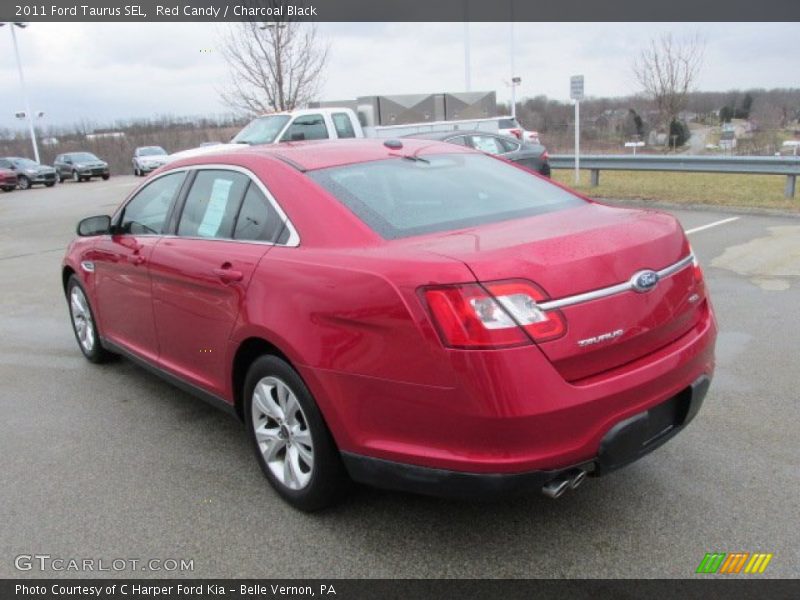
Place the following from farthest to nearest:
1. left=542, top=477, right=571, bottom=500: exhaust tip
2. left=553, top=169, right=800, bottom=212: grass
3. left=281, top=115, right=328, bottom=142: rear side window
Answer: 1. left=281, top=115, right=328, bottom=142: rear side window
2. left=553, top=169, right=800, bottom=212: grass
3. left=542, top=477, right=571, bottom=500: exhaust tip

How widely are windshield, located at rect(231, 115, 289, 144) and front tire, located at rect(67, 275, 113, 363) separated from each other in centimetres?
897

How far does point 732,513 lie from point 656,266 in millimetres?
1159

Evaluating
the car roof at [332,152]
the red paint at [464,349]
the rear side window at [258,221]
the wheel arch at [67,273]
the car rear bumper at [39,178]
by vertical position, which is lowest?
the car rear bumper at [39,178]

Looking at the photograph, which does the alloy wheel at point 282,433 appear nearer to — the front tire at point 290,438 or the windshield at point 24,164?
the front tire at point 290,438

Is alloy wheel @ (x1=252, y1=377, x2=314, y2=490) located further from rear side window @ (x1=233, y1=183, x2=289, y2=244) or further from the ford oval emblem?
the ford oval emblem

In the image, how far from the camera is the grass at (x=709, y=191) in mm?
12000

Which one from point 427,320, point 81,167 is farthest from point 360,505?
point 81,167

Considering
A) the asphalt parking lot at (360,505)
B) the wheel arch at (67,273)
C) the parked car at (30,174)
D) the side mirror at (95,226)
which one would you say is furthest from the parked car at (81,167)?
the side mirror at (95,226)

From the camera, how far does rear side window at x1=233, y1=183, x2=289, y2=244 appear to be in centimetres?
318

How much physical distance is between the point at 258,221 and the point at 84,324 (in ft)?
9.48

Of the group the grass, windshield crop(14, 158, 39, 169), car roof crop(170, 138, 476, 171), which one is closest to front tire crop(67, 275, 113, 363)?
car roof crop(170, 138, 476, 171)

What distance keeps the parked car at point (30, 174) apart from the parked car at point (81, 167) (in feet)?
5.31

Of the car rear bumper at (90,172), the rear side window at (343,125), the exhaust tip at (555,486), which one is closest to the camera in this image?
the exhaust tip at (555,486)

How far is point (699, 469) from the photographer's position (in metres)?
3.36
